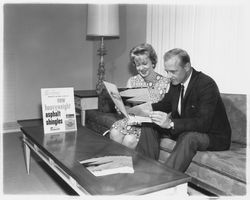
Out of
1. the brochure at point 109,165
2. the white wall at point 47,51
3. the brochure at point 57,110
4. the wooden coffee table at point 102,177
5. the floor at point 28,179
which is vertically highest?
the white wall at point 47,51

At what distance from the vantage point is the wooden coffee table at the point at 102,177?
1489 mm

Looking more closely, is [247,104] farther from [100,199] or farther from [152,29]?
[152,29]

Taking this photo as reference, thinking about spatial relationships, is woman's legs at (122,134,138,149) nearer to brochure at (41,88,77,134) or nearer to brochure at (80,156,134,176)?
brochure at (41,88,77,134)

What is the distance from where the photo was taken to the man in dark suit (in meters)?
2.16

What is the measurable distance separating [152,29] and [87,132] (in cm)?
209

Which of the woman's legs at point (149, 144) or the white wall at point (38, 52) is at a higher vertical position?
the white wall at point (38, 52)

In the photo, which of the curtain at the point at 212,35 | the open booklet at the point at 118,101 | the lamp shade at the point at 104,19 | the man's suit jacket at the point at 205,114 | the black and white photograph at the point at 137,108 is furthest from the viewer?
the lamp shade at the point at 104,19

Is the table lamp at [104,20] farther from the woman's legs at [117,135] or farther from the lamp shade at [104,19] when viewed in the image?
the woman's legs at [117,135]

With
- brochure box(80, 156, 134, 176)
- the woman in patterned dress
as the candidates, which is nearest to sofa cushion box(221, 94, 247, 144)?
the woman in patterned dress

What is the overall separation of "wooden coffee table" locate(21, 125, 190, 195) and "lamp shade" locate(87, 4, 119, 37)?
1.95 meters

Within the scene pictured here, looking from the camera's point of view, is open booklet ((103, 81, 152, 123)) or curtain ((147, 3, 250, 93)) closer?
open booklet ((103, 81, 152, 123))

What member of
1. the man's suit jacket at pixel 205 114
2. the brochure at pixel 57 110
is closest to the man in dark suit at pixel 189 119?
the man's suit jacket at pixel 205 114

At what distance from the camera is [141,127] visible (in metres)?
2.58

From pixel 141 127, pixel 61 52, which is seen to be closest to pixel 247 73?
pixel 141 127
